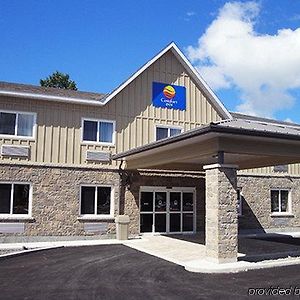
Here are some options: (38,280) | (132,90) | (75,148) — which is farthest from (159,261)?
(132,90)

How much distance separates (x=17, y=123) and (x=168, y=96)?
25.4 ft

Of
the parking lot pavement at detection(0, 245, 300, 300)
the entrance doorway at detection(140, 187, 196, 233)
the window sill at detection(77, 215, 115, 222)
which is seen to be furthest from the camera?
the entrance doorway at detection(140, 187, 196, 233)

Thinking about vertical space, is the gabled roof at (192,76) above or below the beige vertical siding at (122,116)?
above

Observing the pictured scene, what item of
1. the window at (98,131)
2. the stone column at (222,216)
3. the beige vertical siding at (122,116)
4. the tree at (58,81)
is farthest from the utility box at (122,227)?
the tree at (58,81)

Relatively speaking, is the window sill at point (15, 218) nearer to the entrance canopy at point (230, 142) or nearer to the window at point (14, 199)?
the window at point (14, 199)

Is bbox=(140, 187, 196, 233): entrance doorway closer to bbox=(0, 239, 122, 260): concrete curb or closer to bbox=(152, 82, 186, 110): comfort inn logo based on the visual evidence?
bbox=(0, 239, 122, 260): concrete curb

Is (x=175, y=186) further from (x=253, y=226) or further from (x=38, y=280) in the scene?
(x=38, y=280)

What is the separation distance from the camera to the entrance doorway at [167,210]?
19.5m

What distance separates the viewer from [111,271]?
1075cm

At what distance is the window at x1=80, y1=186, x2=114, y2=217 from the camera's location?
18.3 m

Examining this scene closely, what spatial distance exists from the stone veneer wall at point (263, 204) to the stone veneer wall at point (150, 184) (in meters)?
2.64

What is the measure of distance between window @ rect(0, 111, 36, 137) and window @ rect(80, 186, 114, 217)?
3565 mm

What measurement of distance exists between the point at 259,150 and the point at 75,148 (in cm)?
910

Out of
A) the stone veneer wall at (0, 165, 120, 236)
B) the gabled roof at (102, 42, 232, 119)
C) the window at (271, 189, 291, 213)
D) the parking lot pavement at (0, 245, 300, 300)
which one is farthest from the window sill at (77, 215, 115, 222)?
the window at (271, 189, 291, 213)
